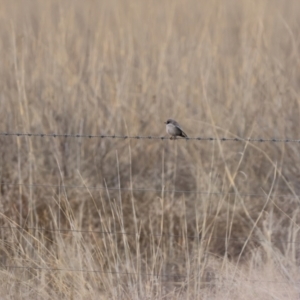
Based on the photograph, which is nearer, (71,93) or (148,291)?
(148,291)

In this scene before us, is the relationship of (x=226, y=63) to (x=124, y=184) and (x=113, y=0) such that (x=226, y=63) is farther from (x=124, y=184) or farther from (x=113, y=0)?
(x=113, y=0)

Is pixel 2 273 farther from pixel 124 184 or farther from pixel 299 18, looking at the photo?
pixel 299 18

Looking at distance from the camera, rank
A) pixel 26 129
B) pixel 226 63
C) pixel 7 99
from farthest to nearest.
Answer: pixel 226 63
pixel 7 99
pixel 26 129

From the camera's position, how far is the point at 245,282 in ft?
12.7

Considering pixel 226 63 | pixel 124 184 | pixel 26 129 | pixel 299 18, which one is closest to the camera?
pixel 26 129

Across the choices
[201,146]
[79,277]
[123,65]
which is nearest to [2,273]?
[79,277]

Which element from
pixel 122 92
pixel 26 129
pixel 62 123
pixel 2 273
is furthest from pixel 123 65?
pixel 2 273

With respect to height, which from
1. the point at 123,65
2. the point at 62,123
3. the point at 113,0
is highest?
the point at 113,0

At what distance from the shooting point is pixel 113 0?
27.0 ft

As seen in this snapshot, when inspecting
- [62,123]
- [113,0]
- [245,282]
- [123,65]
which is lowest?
[245,282]

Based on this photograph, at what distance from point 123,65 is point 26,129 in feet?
4.67

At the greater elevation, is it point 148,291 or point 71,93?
point 71,93

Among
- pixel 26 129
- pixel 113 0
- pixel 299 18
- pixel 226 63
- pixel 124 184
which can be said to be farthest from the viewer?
pixel 113 0

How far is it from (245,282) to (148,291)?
55cm
